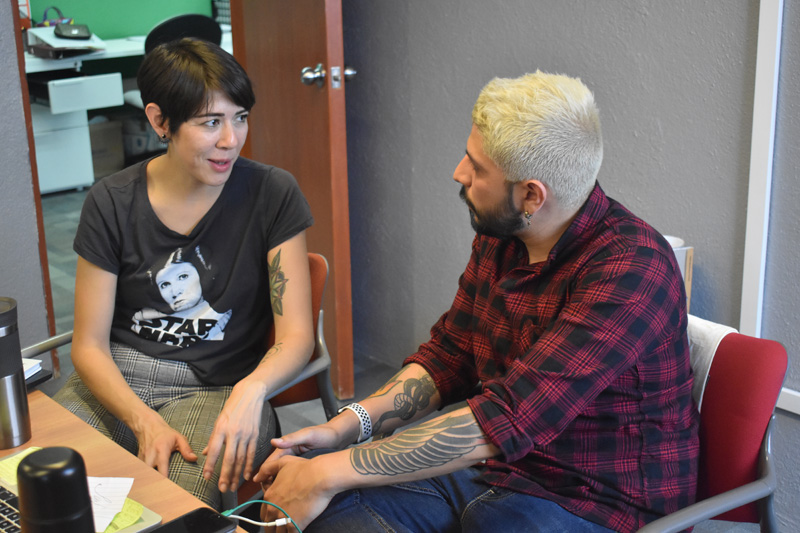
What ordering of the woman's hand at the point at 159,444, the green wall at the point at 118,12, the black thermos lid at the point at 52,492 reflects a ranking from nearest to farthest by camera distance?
the black thermos lid at the point at 52,492 < the woman's hand at the point at 159,444 < the green wall at the point at 118,12

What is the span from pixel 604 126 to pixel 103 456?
5.14 feet

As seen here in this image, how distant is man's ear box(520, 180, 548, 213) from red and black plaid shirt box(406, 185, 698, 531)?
7 cm

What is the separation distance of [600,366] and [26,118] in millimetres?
2337

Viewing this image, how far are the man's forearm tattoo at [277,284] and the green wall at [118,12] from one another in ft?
15.4

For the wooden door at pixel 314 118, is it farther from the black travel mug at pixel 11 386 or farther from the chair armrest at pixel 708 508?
the chair armrest at pixel 708 508

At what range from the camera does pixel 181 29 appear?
4703 mm

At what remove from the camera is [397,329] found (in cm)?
310

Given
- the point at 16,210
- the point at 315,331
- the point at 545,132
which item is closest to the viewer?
the point at 545,132

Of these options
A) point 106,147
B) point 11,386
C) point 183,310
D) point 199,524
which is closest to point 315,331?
point 183,310

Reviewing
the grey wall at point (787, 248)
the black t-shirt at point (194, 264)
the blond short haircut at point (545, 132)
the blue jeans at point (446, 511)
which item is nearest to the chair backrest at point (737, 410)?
the blue jeans at point (446, 511)

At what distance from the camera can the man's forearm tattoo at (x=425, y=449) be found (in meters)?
1.24

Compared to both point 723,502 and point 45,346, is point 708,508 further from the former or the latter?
point 45,346

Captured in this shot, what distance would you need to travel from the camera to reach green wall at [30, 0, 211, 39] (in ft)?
18.6

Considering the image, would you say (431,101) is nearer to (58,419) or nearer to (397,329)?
(397,329)
